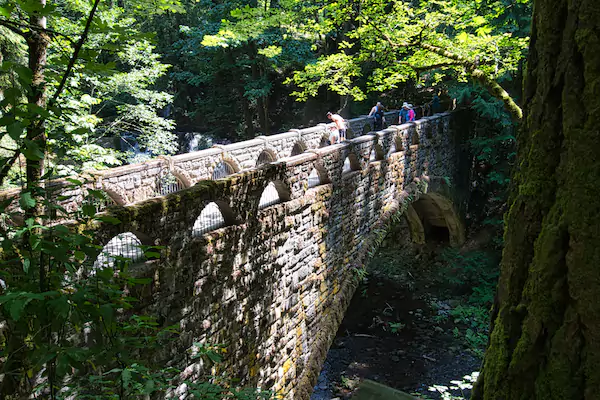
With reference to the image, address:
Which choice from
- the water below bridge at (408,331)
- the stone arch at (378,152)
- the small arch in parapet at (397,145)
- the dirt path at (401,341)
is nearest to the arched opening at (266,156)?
the stone arch at (378,152)

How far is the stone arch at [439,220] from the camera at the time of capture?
56.6ft

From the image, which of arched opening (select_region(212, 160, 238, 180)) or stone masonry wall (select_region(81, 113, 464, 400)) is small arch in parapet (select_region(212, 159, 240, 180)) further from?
stone masonry wall (select_region(81, 113, 464, 400))

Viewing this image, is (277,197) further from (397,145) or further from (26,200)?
(397,145)

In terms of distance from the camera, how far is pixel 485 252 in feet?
56.1

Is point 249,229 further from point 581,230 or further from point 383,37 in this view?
point 383,37

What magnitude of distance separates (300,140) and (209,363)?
698 centimetres

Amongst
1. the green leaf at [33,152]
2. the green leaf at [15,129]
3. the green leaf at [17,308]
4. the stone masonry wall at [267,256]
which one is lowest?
the stone masonry wall at [267,256]

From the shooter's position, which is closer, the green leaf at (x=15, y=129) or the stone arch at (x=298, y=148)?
the green leaf at (x=15, y=129)

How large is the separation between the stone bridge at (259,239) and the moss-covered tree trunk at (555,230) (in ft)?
6.82

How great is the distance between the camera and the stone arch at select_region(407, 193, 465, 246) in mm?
17266

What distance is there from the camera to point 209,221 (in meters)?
5.05

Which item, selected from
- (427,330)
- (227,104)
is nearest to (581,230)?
(427,330)

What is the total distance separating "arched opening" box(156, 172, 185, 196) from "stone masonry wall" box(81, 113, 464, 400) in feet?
0.87

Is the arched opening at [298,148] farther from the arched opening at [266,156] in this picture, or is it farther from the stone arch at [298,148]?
the arched opening at [266,156]
